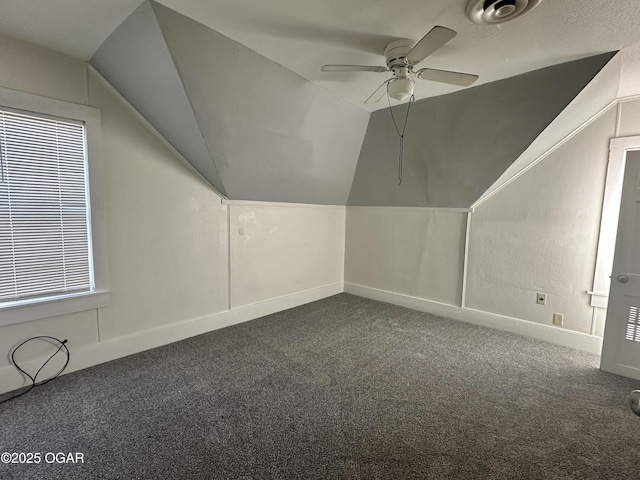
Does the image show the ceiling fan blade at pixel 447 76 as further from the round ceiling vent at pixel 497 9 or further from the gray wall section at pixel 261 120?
the gray wall section at pixel 261 120

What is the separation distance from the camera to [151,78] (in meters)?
2.19

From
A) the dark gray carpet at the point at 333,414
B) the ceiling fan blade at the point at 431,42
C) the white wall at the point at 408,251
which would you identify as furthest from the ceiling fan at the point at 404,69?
the dark gray carpet at the point at 333,414

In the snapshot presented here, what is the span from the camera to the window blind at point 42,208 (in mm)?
2088

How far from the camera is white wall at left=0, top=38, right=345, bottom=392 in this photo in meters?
2.24

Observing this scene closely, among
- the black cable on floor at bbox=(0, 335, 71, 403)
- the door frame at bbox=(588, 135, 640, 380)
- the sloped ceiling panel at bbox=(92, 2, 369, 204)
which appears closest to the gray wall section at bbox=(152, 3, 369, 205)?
the sloped ceiling panel at bbox=(92, 2, 369, 204)

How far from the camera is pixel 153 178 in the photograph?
108 inches

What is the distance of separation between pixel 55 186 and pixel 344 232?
3575 millimetres

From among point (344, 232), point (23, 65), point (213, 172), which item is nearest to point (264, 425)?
point (213, 172)

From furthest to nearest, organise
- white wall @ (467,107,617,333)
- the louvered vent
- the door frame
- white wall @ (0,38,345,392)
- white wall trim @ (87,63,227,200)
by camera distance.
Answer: white wall @ (467,107,617,333) → the door frame → the louvered vent → white wall trim @ (87,63,227,200) → white wall @ (0,38,345,392)

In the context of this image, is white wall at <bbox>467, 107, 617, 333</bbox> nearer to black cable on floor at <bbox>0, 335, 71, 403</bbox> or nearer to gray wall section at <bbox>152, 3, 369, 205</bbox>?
gray wall section at <bbox>152, 3, 369, 205</bbox>

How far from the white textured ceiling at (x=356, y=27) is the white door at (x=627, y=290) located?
1.11 metres

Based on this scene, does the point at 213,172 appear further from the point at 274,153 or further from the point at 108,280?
the point at 108,280

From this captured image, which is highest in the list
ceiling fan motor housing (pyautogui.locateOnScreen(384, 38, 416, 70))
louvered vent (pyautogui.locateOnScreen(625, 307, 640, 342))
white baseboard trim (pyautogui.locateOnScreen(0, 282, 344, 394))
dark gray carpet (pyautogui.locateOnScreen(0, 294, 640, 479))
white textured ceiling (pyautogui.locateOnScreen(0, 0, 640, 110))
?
white textured ceiling (pyautogui.locateOnScreen(0, 0, 640, 110))

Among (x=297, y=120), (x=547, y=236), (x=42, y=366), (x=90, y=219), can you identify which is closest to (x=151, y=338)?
(x=42, y=366)
